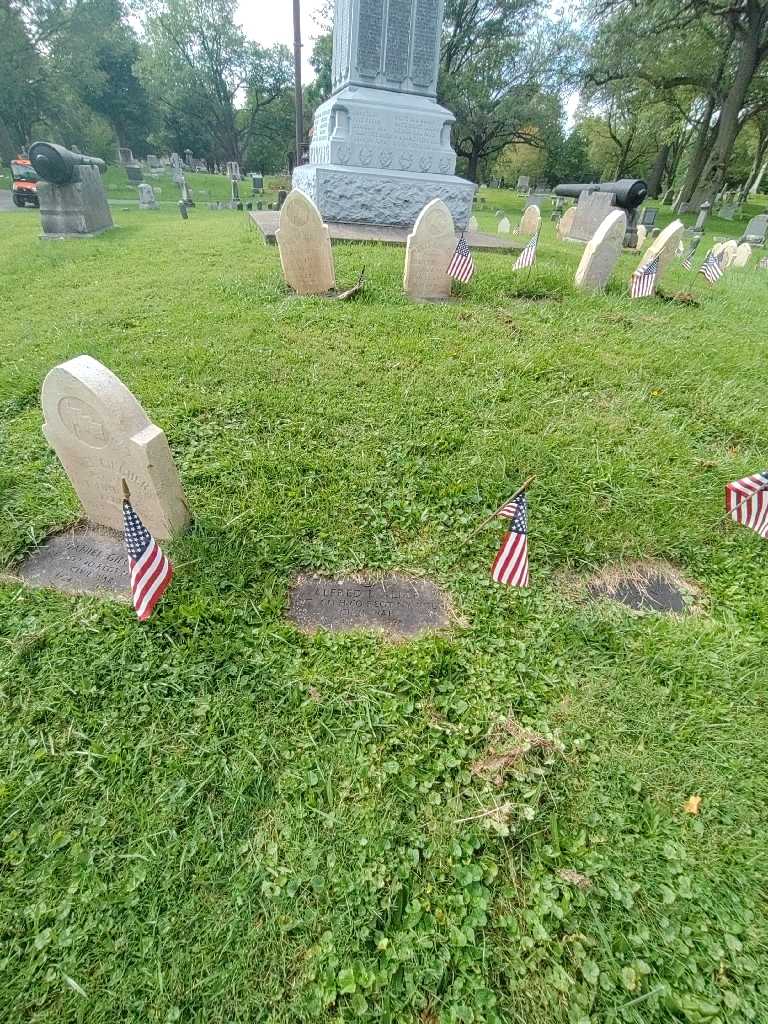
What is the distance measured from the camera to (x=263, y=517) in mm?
2713

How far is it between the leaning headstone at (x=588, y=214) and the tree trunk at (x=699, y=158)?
16.5 m

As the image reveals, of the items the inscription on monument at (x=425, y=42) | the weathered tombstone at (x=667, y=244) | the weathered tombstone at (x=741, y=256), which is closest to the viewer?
the weathered tombstone at (x=667, y=244)

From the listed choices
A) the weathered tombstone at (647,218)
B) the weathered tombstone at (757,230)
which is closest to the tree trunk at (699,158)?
Answer: the weathered tombstone at (757,230)

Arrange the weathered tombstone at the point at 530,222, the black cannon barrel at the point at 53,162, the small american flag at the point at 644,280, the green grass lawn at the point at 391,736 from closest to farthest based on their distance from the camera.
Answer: the green grass lawn at the point at 391,736
the small american flag at the point at 644,280
the black cannon barrel at the point at 53,162
the weathered tombstone at the point at 530,222

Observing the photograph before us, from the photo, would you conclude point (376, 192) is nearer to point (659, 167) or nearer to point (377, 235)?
point (377, 235)

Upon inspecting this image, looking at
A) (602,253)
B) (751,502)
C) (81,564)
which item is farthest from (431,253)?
(81,564)

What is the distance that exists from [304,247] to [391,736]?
5.57 m

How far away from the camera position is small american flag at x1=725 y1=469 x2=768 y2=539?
8.55 ft

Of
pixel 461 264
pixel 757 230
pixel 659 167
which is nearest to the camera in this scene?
pixel 461 264

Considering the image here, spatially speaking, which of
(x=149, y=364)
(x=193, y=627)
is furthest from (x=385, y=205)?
(x=193, y=627)

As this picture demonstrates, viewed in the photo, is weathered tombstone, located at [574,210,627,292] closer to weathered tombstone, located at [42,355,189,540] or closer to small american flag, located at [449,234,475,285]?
small american flag, located at [449,234,475,285]

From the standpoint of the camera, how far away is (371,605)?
2.37 m

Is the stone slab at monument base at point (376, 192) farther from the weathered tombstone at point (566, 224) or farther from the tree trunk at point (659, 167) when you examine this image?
the tree trunk at point (659, 167)

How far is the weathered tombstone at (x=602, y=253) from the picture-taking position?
20.1 ft
